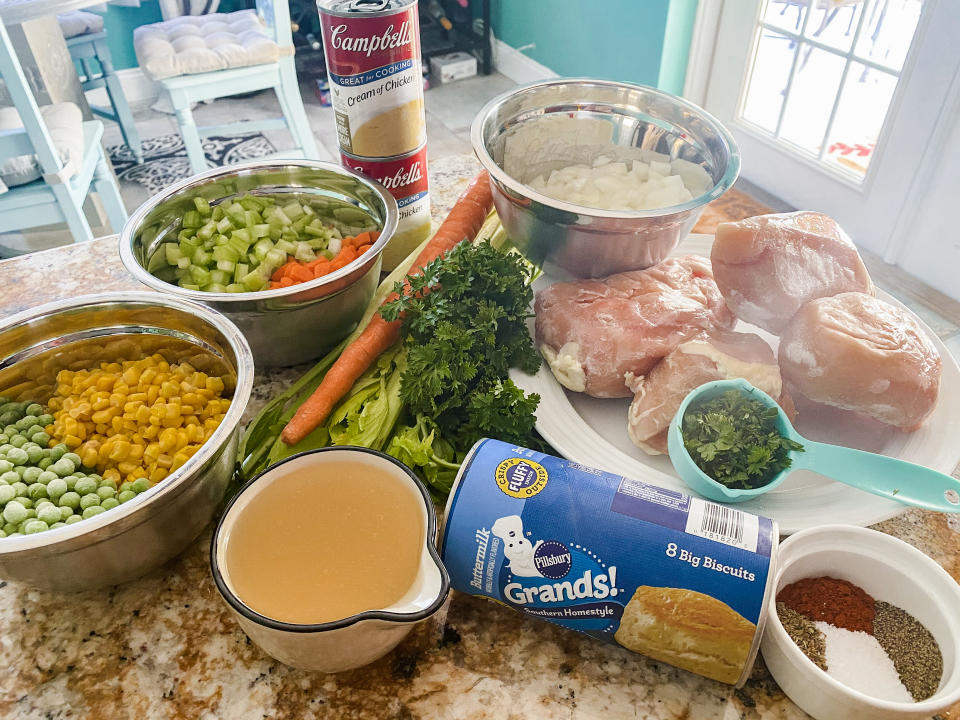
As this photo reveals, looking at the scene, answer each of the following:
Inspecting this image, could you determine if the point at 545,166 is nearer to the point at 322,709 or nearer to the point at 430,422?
the point at 430,422

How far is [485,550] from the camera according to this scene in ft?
2.26

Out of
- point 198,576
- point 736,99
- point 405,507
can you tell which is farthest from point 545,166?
point 736,99

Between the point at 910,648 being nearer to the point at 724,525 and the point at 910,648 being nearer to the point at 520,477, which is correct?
the point at 724,525

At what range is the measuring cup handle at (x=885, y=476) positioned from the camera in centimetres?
78

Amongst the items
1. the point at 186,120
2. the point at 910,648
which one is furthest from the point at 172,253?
the point at 186,120

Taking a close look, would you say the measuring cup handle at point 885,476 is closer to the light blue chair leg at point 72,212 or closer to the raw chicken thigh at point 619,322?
the raw chicken thigh at point 619,322

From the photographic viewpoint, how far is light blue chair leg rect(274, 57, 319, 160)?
3.20m

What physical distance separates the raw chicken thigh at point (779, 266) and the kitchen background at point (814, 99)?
441 millimetres

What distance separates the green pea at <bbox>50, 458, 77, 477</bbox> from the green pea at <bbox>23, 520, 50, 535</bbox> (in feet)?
0.29

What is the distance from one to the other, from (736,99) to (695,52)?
0.29 m

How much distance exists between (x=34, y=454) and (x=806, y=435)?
1017mm

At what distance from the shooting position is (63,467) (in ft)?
2.65

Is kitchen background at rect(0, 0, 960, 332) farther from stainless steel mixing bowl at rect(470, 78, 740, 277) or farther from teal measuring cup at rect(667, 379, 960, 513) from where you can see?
teal measuring cup at rect(667, 379, 960, 513)

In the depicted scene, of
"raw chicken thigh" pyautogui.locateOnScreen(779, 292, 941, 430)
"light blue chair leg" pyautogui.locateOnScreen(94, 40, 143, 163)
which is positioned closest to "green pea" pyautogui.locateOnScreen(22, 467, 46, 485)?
"raw chicken thigh" pyautogui.locateOnScreen(779, 292, 941, 430)
